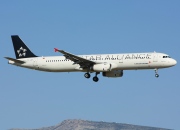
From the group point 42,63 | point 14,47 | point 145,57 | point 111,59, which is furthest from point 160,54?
point 14,47

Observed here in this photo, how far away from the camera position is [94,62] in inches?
3760

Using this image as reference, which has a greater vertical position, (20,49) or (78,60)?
(20,49)

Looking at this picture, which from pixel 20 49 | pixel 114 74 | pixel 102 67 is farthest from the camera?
pixel 20 49

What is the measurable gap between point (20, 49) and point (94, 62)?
19.6 metres

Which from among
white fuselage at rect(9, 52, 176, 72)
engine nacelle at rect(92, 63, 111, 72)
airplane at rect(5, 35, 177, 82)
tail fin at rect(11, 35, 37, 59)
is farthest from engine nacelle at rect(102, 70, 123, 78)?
tail fin at rect(11, 35, 37, 59)

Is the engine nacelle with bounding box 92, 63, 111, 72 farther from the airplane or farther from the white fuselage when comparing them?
the white fuselage

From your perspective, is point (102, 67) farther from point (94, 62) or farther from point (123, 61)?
point (123, 61)

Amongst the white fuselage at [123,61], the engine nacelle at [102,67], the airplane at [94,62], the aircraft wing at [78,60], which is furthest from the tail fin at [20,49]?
the engine nacelle at [102,67]

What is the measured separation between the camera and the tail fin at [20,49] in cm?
10493

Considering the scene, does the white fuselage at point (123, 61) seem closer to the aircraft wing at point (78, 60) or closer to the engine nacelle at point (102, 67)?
the engine nacelle at point (102, 67)

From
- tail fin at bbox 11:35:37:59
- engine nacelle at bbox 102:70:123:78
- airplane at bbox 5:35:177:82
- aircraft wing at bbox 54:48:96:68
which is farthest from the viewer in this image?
tail fin at bbox 11:35:37:59

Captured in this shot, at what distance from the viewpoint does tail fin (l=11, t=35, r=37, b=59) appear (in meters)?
105

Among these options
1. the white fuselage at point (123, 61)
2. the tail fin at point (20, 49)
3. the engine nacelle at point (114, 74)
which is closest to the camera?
the white fuselage at point (123, 61)

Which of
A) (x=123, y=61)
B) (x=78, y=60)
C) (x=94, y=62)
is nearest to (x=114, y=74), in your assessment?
(x=94, y=62)
